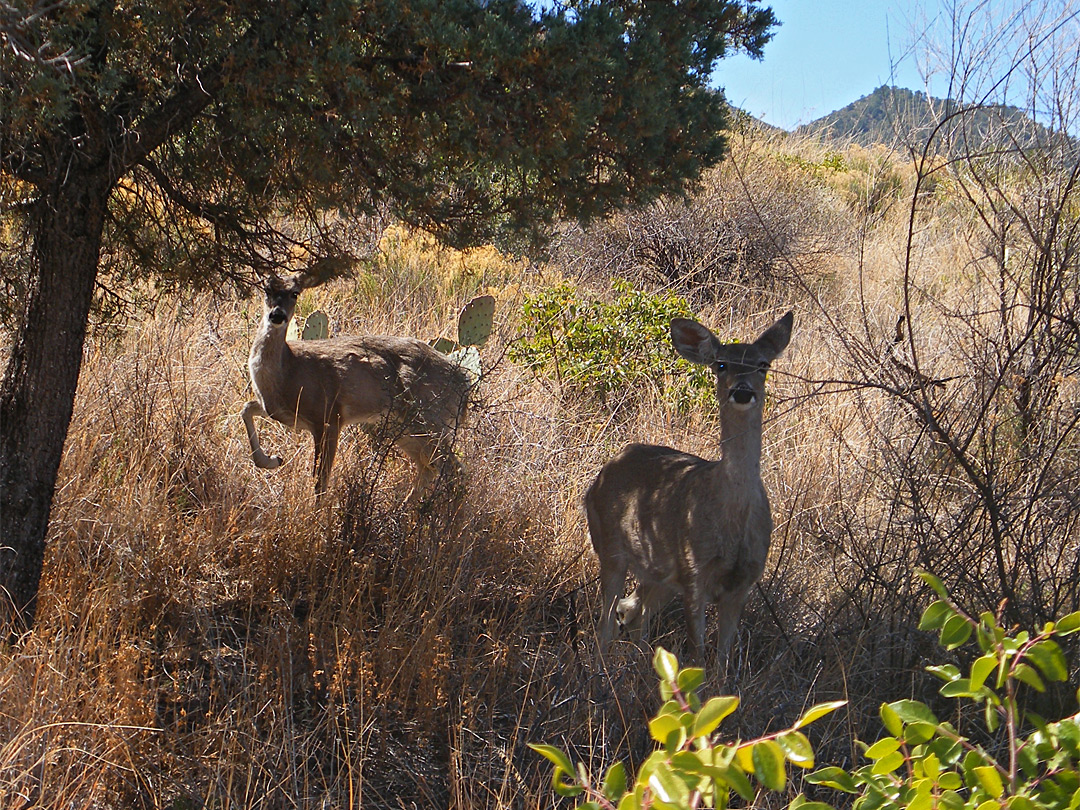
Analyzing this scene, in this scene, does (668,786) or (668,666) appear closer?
(668,786)

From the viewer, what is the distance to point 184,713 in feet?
13.1

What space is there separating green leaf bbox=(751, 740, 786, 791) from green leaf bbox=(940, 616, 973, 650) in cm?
57

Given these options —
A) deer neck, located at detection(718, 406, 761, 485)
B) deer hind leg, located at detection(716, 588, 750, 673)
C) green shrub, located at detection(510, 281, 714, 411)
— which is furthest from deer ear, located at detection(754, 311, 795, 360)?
green shrub, located at detection(510, 281, 714, 411)

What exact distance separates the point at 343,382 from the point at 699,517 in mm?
3864

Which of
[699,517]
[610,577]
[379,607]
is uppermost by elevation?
[699,517]

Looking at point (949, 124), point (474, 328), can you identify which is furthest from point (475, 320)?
point (949, 124)

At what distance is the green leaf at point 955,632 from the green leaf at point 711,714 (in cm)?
64

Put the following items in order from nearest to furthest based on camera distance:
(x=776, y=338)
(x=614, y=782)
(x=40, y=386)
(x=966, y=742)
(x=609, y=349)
→ (x=614, y=782)
(x=966, y=742)
(x=40, y=386)
(x=776, y=338)
(x=609, y=349)

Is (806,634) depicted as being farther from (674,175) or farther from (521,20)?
(521,20)

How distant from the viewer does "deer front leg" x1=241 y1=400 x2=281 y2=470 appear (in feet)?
23.1

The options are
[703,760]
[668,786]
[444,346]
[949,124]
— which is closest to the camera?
[668,786]

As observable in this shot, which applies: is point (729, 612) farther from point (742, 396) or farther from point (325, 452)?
point (325, 452)

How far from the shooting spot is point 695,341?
19.2ft

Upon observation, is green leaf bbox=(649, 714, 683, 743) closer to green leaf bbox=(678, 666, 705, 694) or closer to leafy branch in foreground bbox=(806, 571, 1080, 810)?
green leaf bbox=(678, 666, 705, 694)
